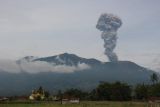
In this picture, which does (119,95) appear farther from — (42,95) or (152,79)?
(152,79)

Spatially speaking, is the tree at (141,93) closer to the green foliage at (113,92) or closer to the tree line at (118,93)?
the tree line at (118,93)

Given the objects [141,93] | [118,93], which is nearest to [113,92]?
[118,93]

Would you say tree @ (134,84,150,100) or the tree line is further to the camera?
tree @ (134,84,150,100)

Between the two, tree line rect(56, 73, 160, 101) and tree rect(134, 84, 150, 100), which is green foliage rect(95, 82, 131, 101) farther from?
tree rect(134, 84, 150, 100)

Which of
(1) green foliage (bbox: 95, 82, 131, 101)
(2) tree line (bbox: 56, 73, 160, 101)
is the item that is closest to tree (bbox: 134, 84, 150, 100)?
(2) tree line (bbox: 56, 73, 160, 101)

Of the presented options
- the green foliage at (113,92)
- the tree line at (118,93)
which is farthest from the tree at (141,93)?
the green foliage at (113,92)

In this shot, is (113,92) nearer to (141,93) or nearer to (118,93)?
(118,93)

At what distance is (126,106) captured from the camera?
195 feet

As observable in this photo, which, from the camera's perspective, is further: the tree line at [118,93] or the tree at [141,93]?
the tree at [141,93]

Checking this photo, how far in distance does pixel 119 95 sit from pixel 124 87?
2.95 m

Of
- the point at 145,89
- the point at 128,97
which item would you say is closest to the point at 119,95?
the point at 128,97

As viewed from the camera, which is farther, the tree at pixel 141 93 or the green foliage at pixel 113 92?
the tree at pixel 141 93

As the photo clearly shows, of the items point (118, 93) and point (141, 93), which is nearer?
point (118, 93)

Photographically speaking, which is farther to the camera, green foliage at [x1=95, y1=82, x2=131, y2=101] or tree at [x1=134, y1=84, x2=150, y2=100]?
tree at [x1=134, y1=84, x2=150, y2=100]
